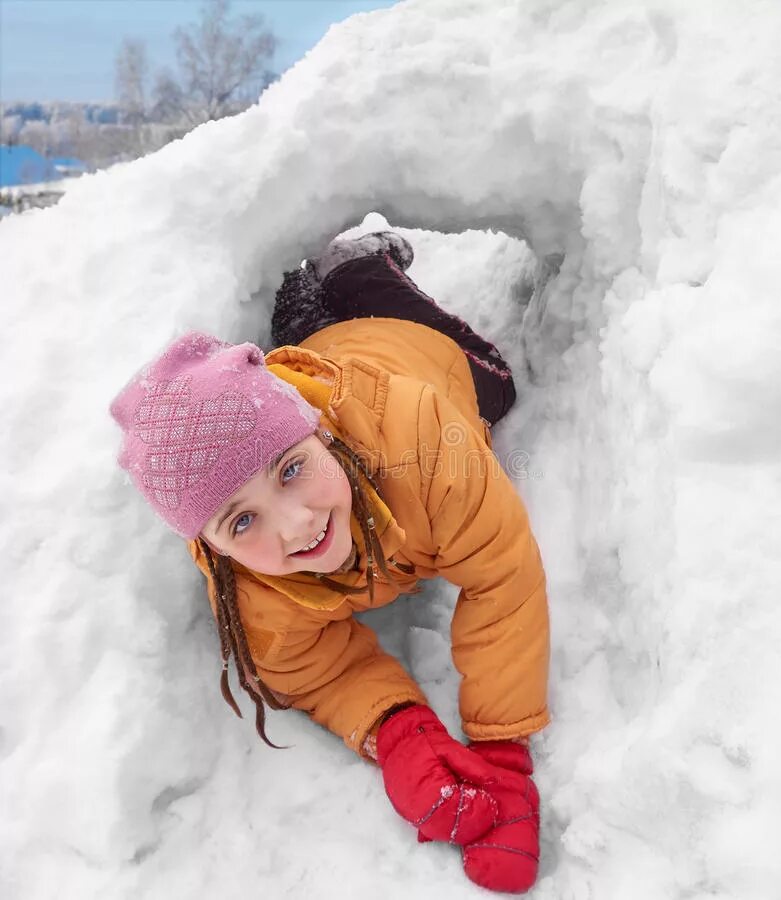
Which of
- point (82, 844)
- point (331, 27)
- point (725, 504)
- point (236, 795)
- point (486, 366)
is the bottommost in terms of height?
point (236, 795)

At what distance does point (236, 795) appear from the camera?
3.70 ft

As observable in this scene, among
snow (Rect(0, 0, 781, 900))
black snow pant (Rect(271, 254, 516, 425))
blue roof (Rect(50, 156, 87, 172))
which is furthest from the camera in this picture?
blue roof (Rect(50, 156, 87, 172))

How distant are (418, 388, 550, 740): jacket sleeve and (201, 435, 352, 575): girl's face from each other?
0.20 metres

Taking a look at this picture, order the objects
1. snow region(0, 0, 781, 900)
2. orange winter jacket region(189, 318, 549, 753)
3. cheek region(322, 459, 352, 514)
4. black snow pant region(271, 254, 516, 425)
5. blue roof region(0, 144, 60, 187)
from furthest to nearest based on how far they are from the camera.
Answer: blue roof region(0, 144, 60, 187) < black snow pant region(271, 254, 516, 425) < orange winter jacket region(189, 318, 549, 753) < cheek region(322, 459, 352, 514) < snow region(0, 0, 781, 900)

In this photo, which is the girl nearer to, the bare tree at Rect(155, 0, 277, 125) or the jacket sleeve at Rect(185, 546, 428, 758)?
the jacket sleeve at Rect(185, 546, 428, 758)

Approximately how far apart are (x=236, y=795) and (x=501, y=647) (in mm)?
495

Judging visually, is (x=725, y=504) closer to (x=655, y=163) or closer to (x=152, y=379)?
(x=655, y=163)

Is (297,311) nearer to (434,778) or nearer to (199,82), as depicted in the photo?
(434,778)

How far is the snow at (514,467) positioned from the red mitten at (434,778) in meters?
0.06

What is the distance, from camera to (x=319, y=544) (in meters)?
0.99

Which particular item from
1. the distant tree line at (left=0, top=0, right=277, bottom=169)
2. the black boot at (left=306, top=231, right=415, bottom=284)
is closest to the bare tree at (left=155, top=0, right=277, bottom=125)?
the distant tree line at (left=0, top=0, right=277, bottom=169)

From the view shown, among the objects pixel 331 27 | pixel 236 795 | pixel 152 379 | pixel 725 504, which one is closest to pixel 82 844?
pixel 236 795

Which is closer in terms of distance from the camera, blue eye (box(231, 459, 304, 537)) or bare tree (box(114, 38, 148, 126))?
blue eye (box(231, 459, 304, 537))

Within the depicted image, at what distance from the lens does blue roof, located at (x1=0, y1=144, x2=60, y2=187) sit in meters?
7.60
